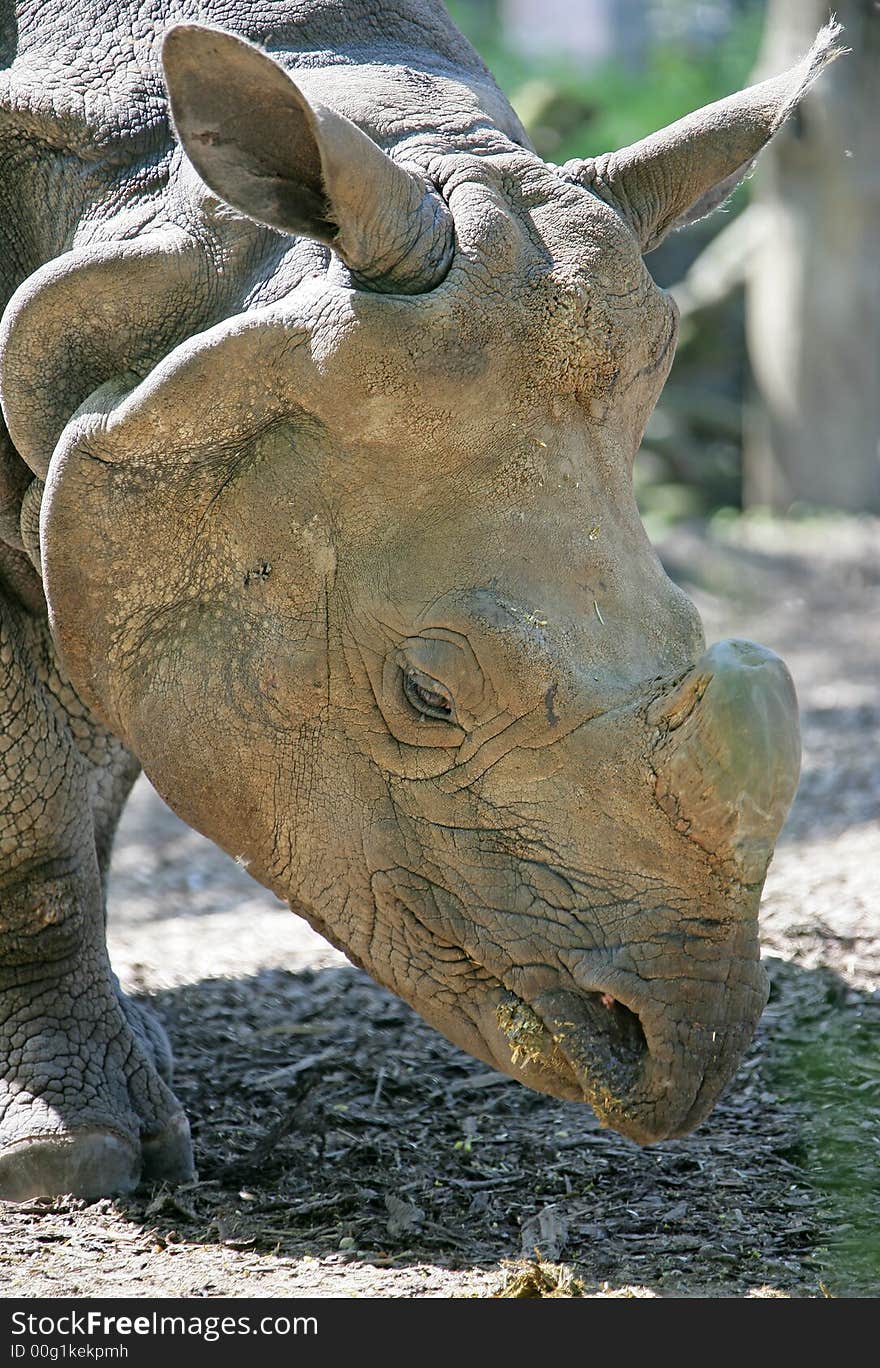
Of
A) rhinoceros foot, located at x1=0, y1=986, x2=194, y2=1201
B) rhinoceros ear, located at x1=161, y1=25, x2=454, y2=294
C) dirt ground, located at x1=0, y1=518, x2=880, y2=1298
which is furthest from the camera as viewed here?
rhinoceros foot, located at x1=0, y1=986, x2=194, y2=1201

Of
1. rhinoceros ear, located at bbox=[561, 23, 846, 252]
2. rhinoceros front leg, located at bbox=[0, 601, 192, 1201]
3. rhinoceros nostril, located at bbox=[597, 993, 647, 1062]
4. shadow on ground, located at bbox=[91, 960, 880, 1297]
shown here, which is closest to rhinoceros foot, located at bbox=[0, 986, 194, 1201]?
rhinoceros front leg, located at bbox=[0, 601, 192, 1201]

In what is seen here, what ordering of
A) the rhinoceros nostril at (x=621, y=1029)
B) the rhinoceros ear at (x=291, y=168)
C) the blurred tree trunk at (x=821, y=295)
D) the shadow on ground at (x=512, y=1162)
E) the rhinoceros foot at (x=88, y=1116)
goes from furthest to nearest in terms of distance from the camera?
1. the blurred tree trunk at (x=821, y=295)
2. the rhinoceros foot at (x=88, y=1116)
3. the shadow on ground at (x=512, y=1162)
4. the rhinoceros nostril at (x=621, y=1029)
5. the rhinoceros ear at (x=291, y=168)

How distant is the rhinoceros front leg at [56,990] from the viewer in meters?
4.34

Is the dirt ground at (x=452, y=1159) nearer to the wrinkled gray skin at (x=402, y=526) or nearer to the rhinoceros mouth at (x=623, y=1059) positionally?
the rhinoceros mouth at (x=623, y=1059)

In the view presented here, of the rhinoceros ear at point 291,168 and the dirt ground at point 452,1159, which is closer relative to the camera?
the rhinoceros ear at point 291,168

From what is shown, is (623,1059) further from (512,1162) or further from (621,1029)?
(512,1162)

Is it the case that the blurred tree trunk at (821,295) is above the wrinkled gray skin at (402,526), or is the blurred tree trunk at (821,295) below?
above

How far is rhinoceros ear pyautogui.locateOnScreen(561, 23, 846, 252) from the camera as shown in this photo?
4.01m

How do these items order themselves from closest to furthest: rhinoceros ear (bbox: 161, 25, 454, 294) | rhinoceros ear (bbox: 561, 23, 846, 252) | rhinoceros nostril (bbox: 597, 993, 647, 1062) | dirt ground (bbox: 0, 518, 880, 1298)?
rhinoceros ear (bbox: 161, 25, 454, 294) < rhinoceros nostril (bbox: 597, 993, 647, 1062) < dirt ground (bbox: 0, 518, 880, 1298) < rhinoceros ear (bbox: 561, 23, 846, 252)

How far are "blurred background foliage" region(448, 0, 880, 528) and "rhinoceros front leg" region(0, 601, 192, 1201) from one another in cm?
866

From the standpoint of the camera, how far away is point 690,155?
4031 mm

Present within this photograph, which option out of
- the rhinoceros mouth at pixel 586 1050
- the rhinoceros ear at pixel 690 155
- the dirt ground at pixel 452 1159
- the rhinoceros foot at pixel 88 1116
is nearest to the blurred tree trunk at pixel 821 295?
the dirt ground at pixel 452 1159

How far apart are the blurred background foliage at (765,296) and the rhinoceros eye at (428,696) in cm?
934

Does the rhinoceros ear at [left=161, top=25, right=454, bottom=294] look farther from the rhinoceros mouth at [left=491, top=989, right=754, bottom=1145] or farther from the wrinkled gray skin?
the rhinoceros mouth at [left=491, top=989, right=754, bottom=1145]
